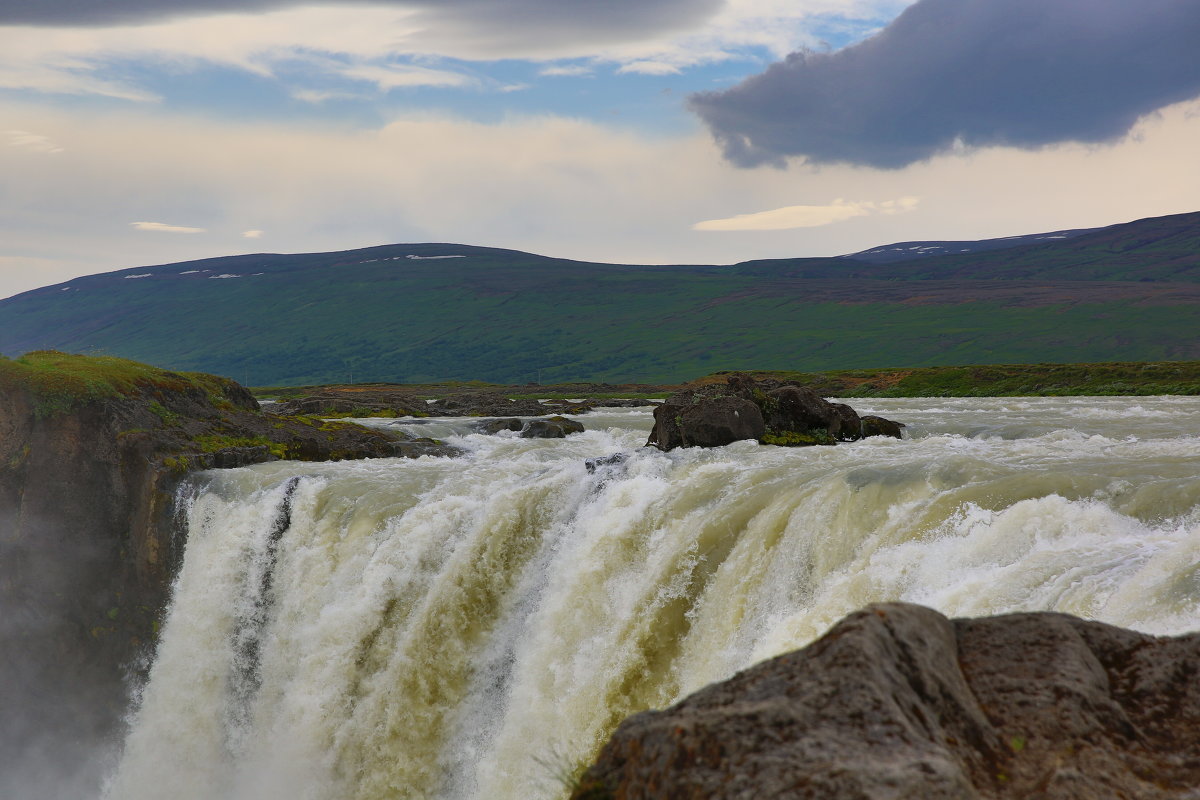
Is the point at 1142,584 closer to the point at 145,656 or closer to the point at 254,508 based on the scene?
the point at 254,508

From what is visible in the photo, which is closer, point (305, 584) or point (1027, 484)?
point (1027, 484)

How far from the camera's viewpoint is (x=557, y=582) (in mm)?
19984

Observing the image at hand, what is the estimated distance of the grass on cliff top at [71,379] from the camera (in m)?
30.2

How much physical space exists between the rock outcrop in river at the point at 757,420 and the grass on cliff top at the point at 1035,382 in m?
35.6

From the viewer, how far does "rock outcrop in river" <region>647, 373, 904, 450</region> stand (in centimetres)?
2920

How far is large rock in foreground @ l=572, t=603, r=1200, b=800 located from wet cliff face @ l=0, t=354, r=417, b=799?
26261 mm

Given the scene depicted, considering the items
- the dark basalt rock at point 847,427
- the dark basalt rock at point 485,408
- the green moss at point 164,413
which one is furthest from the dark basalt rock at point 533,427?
the green moss at point 164,413

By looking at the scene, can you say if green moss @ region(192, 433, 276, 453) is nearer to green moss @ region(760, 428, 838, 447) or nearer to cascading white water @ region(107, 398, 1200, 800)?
cascading white water @ region(107, 398, 1200, 800)

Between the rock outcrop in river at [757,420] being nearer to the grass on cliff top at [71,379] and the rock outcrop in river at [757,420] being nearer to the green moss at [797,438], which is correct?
the green moss at [797,438]

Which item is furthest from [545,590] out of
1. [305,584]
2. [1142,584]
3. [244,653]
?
[1142,584]

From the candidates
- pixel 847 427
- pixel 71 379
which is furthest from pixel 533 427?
pixel 71 379

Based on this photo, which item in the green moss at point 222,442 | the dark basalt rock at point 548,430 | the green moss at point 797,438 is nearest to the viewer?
the green moss at point 797,438

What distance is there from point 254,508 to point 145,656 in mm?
6160

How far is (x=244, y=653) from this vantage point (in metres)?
24.4
